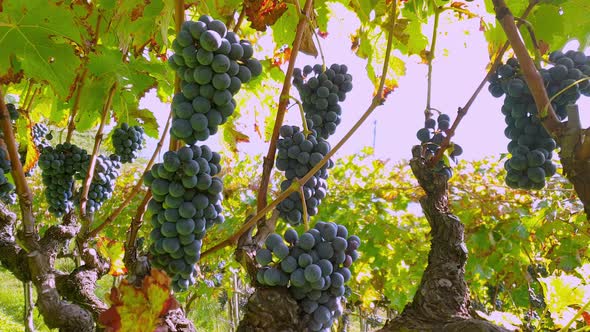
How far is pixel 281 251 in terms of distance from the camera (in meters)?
1.02

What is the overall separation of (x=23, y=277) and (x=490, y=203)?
3774 millimetres

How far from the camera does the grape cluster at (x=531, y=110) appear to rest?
3.21 ft

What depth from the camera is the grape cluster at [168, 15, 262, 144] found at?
977mm

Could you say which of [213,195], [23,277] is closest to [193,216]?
[213,195]

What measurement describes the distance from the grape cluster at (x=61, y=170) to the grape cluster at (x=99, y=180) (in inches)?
1.7

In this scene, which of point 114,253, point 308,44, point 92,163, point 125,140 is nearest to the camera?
point 308,44

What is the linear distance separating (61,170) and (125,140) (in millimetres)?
363

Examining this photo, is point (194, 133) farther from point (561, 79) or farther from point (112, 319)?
point (561, 79)

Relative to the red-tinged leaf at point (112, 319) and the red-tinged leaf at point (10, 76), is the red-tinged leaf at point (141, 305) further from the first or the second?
the red-tinged leaf at point (10, 76)

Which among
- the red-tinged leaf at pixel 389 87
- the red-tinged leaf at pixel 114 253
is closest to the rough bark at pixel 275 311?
the red-tinged leaf at pixel 389 87

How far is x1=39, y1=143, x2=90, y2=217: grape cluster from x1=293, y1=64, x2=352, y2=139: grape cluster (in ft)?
4.71

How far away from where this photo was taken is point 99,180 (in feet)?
7.72

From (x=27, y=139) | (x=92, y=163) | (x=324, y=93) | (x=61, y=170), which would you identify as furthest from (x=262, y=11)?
(x=27, y=139)

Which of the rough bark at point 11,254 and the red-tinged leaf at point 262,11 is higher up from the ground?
the red-tinged leaf at point 262,11
